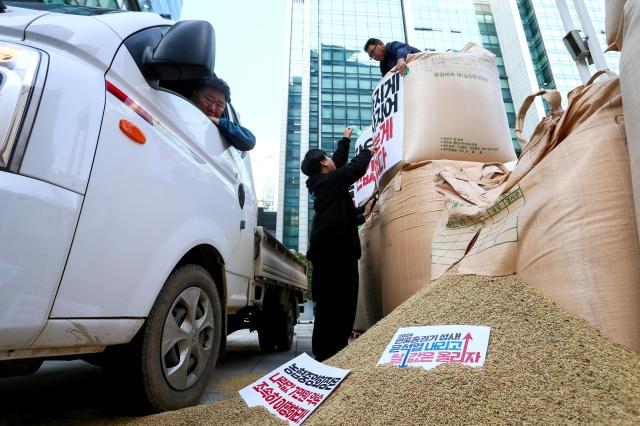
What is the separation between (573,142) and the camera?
1.19 metres

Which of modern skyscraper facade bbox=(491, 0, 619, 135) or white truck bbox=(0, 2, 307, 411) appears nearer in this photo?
white truck bbox=(0, 2, 307, 411)

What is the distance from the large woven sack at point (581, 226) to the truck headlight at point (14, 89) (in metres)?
1.48

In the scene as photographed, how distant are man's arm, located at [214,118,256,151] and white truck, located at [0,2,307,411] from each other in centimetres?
24

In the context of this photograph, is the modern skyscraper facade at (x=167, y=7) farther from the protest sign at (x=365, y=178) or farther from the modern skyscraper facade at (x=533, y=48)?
the modern skyscraper facade at (x=533, y=48)

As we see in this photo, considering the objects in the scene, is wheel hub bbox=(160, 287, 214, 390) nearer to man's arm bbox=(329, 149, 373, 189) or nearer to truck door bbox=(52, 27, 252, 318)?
truck door bbox=(52, 27, 252, 318)

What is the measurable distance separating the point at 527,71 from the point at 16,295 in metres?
34.2

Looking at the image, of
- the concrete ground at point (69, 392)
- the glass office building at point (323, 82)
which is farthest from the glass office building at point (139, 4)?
the glass office building at point (323, 82)

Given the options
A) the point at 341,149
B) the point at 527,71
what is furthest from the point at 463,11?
the point at 341,149

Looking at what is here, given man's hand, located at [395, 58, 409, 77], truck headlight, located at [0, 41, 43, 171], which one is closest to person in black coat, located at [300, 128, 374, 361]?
man's hand, located at [395, 58, 409, 77]

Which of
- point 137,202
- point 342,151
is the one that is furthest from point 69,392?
point 342,151

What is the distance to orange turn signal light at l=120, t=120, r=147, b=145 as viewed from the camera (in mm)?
1133

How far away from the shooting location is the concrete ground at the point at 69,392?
1.29 metres

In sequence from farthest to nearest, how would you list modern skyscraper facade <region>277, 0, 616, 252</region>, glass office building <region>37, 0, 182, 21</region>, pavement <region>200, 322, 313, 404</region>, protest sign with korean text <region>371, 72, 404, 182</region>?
1. modern skyscraper facade <region>277, 0, 616, 252</region>
2. glass office building <region>37, 0, 182, 21</region>
3. protest sign with korean text <region>371, 72, 404, 182</region>
4. pavement <region>200, 322, 313, 404</region>

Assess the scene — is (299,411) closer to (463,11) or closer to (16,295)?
(16,295)
